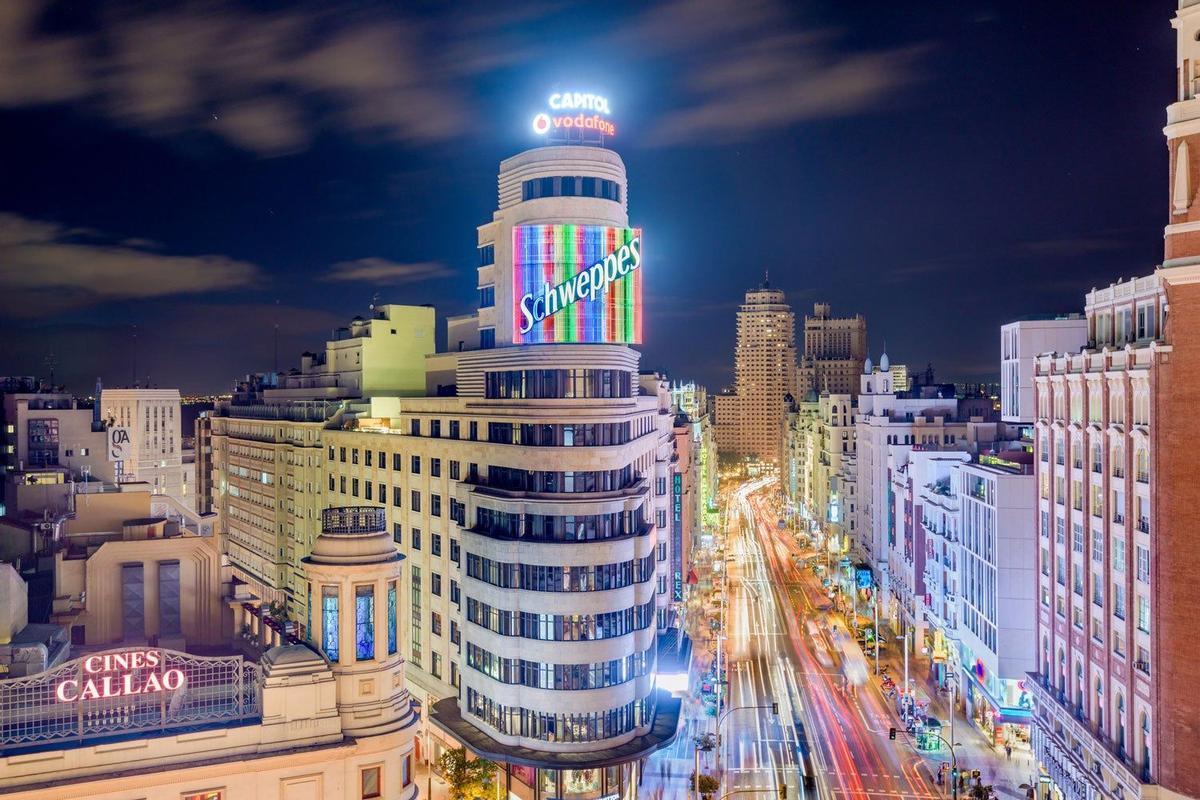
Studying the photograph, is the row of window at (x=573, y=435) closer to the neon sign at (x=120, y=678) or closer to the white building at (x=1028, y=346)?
the neon sign at (x=120, y=678)

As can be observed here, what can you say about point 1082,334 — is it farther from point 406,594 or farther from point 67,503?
point 67,503

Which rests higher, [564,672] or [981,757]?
[564,672]

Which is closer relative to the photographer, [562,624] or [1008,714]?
[562,624]

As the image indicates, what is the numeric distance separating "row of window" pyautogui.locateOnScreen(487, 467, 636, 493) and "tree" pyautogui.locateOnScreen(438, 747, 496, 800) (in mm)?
20483

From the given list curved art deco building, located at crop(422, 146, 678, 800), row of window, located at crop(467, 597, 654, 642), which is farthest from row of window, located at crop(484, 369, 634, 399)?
row of window, located at crop(467, 597, 654, 642)

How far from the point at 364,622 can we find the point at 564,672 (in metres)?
25.5

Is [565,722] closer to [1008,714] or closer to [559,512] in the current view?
[559,512]

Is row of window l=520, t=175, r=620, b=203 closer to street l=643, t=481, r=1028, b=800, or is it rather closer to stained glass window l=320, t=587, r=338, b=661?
stained glass window l=320, t=587, r=338, b=661

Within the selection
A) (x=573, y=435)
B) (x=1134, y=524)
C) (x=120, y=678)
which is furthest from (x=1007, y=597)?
(x=120, y=678)

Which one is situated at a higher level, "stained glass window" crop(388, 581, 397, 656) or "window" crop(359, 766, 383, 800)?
"stained glass window" crop(388, 581, 397, 656)

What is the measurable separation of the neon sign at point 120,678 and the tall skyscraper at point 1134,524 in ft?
178

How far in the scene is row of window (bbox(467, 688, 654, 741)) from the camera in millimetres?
66062

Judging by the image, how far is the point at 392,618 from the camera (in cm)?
4578

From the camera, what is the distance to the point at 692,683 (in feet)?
339
